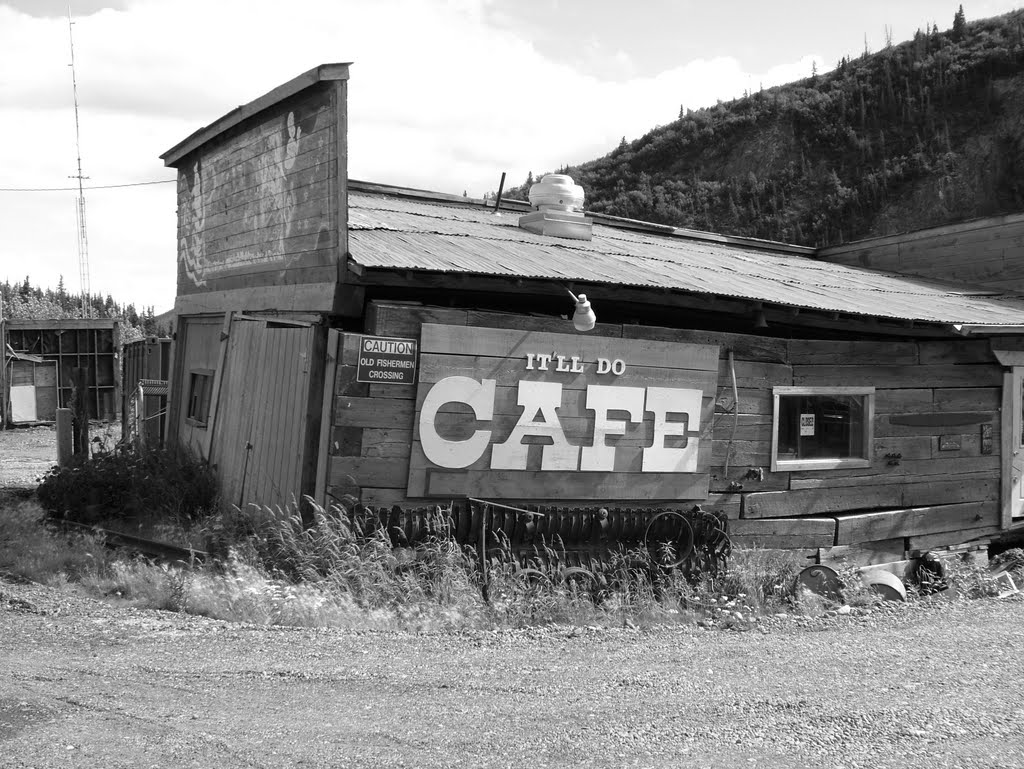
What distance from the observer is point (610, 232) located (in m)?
12.5

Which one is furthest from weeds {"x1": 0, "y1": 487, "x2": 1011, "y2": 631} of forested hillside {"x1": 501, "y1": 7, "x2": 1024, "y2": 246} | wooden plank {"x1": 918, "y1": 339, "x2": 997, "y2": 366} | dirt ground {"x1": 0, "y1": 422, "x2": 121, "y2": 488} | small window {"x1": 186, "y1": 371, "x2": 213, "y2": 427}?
forested hillside {"x1": 501, "y1": 7, "x2": 1024, "y2": 246}

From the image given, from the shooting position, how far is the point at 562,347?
7.80m

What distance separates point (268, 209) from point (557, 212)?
3261mm

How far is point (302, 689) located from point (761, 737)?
7.64 feet

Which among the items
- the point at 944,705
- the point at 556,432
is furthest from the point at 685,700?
the point at 556,432

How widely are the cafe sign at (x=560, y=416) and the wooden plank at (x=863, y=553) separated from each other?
5.95 feet

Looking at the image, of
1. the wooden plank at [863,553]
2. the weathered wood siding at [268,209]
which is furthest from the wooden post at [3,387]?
the wooden plank at [863,553]

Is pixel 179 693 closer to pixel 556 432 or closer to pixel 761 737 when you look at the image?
pixel 761 737

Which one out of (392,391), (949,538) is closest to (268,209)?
(392,391)

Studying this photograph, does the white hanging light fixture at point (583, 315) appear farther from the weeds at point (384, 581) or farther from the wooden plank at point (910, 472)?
the wooden plank at point (910, 472)

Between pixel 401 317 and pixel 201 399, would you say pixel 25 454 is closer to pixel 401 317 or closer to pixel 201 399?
pixel 201 399

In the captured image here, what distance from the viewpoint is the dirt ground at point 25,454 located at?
13102mm

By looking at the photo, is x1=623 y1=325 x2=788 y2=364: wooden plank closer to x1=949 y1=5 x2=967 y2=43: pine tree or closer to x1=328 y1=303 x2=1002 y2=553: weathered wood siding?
x1=328 y1=303 x2=1002 y2=553: weathered wood siding

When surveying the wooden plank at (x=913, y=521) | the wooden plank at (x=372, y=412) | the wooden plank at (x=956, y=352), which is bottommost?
the wooden plank at (x=913, y=521)
